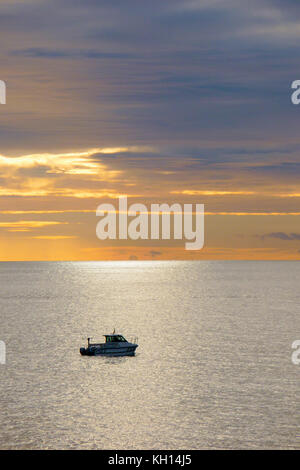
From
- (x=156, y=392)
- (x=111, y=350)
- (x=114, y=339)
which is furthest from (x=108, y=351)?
(x=156, y=392)

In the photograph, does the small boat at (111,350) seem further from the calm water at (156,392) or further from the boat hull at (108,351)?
the calm water at (156,392)

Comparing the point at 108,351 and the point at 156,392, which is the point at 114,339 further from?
the point at 156,392

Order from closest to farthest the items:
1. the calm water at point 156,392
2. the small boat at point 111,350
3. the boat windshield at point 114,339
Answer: the calm water at point 156,392 < the small boat at point 111,350 < the boat windshield at point 114,339

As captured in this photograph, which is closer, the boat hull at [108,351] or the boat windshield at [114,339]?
the boat hull at [108,351]

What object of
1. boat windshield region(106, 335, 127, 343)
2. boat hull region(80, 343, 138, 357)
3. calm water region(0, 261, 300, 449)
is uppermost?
boat windshield region(106, 335, 127, 343)

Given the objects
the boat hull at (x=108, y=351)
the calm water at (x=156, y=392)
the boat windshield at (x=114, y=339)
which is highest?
the boat windshield at (x=114, y=339)

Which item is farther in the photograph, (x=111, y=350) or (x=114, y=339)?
(x=114, y=339)

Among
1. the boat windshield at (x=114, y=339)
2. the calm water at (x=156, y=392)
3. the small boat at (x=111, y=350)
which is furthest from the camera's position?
the boat windshield at (x=114, y=339)

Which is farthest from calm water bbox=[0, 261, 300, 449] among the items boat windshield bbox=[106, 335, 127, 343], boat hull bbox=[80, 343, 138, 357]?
boat windshield bbox=[106, 335, 127, 343]

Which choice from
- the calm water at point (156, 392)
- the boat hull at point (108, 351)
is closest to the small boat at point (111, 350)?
the boat hull at point (108, 351)

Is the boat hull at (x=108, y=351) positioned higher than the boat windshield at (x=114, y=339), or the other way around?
the boat windshield at (x=114, y=339)

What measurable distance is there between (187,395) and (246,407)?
8963 mm

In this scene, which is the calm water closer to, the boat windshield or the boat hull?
the boat hull
